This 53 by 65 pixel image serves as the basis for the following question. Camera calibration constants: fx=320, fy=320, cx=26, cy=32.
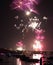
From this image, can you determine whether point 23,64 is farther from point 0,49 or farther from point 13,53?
point 13,53

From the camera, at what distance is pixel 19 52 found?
128000 millimetres

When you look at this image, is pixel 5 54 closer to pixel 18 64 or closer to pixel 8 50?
pixel 8 50

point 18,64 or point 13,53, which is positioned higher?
point 13,53

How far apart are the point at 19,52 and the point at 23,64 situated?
5042 centimetres

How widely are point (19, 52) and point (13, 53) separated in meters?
4.37

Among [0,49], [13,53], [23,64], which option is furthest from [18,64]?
[13,53]

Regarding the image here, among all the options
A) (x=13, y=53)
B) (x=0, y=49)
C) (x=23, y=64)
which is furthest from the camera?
(x=13, y=53)

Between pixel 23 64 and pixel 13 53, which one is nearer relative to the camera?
pixel 23 64

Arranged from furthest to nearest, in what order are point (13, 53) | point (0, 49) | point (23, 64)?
point (13, 53) → point (0, 49) → point (23, 64)

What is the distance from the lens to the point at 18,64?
257 feet

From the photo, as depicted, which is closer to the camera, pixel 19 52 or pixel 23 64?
pixel 23 64

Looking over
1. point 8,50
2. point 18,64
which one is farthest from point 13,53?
point 18,64

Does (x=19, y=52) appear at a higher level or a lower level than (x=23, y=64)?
higher

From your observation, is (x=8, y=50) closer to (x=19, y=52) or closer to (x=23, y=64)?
(x=19, y=52)
